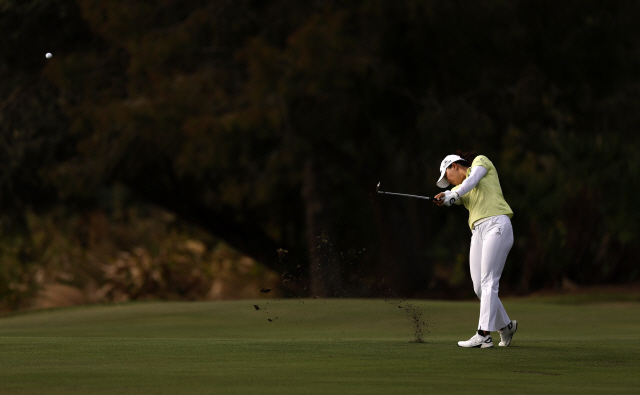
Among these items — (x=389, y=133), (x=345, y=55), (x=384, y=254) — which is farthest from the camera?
(x=384, y=254)

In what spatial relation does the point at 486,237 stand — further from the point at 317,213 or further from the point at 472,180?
the point at 317,213

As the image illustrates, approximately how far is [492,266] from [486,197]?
618mm

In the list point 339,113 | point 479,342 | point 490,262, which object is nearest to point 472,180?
point 490,262

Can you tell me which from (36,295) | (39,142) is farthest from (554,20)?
(36,295)

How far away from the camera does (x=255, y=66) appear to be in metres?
20.2

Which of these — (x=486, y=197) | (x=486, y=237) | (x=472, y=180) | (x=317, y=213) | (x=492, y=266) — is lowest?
(x=317, y=213)

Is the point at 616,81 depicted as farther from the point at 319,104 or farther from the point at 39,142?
the point at 39,142

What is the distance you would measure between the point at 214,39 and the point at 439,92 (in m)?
5.08

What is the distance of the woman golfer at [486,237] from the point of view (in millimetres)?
8930

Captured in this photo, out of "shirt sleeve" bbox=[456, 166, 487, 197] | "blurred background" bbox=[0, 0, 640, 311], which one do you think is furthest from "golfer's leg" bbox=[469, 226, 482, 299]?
"blurred background" bbox=[0, 0, 640, 311]

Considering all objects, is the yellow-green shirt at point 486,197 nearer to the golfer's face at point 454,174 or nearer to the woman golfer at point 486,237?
the woman golfer at point 486,237

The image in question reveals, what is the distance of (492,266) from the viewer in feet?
29.5

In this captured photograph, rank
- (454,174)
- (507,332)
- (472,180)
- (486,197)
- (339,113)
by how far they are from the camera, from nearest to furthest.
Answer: (472,180)
(486,197)
(507,332)
(454,174)
(339,113)

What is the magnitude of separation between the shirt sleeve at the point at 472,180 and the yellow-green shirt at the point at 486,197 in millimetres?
85
